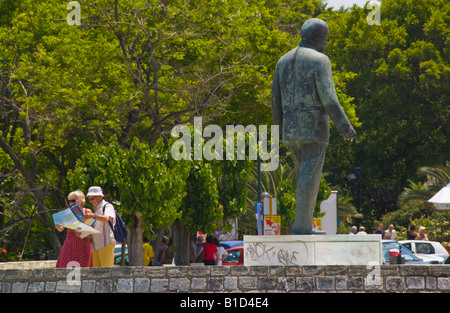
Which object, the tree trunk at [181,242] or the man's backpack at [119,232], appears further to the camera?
the tree trunk at [181,242]

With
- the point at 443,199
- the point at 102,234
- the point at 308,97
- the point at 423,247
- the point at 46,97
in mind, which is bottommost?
the point at 423,247

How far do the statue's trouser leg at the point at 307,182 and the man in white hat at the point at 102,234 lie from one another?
2316mm

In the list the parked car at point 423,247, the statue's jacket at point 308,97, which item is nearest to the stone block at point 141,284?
the statue's jacket at point 308,97

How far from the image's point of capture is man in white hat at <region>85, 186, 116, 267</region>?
11.1m

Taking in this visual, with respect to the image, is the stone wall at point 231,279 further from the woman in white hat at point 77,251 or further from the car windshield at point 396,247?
the car windshield at point 396,247

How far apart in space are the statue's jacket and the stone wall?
6.78 ft

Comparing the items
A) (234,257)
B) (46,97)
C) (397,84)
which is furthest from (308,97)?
(397,84)

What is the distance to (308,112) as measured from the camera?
11.4 metres

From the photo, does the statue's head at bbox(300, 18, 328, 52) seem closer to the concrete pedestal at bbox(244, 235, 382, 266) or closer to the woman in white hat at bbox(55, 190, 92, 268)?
the concrete pedestal at bbox(244, 235, 382, 266)

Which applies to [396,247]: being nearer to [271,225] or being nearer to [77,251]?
[271,225]

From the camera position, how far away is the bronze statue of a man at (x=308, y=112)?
11.2 metres

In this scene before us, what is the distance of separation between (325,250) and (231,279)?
134cm

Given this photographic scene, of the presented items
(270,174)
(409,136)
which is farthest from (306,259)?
(409,136)

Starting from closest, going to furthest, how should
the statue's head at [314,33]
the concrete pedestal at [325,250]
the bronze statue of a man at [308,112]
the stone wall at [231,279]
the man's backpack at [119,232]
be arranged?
1. the stone wall at [231,279]
2. the concrete pedestal at [325,250]
3. the bronze statue of a man at [308,112]
4. the man's backpack at [119,232]
5. the statue's head at [314,33]
